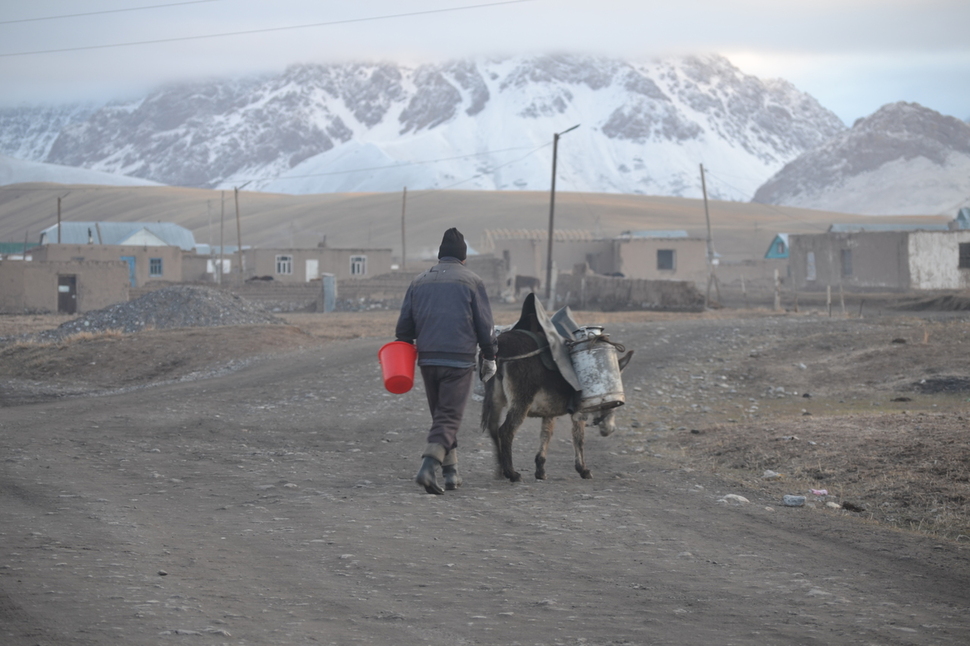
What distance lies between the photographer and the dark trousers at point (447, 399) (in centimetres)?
688


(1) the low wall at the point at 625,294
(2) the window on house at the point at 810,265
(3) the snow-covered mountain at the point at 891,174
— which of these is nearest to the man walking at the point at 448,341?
(1) the low wall at the point at 625,294

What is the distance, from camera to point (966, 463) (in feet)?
24.3

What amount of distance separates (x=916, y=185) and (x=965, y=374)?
584 feet

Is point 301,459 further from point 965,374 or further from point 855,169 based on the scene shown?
point 855,169

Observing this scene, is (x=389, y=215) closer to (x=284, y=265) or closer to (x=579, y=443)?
(x=284, y=265)

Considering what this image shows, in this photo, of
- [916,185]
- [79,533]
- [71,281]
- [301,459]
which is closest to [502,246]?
[71,281]

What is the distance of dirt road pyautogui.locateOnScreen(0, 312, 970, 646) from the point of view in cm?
394

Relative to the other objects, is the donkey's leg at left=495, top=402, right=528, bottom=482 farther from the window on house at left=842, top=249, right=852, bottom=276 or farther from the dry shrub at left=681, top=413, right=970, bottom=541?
the window on house at left=842, top=249, right=852, bottom=276

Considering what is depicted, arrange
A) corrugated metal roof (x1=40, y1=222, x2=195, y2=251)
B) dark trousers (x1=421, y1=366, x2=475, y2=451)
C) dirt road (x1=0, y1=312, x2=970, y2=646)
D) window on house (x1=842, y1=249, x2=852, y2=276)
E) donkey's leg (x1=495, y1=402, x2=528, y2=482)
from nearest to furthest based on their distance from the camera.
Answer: dirt road (x1=0, y1=312, x2=970, y2=646), dark trousers (x1=421, y1=366, x2=475, y2=451), donkey's leg (x1=495, y1=402, x2=528, y2=482), window on house (x1=842, y1=249, x2=852, y2=276), corrugated metal roof (x1=40, y1=222, x2=195, y2=251)

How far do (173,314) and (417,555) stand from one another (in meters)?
21.8

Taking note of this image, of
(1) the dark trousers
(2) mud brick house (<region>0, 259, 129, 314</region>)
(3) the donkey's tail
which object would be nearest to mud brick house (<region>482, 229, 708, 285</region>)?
(2) mud brick house (<region>0, 259, 129, 314</region>)

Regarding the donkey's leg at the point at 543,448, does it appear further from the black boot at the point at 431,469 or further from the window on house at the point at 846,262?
the window on house at the point at 846,262

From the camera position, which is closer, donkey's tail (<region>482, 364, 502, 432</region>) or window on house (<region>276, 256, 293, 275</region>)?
donkey's tail (<region>482, 364, 502, 432</region>)

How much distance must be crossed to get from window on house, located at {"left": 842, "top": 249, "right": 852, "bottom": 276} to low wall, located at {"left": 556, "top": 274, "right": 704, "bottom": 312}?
13141 millimetres
